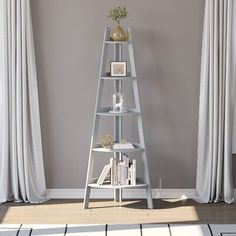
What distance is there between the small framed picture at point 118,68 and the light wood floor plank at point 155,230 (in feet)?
4.38

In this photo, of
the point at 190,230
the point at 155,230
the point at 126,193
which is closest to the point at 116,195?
the point at 126,193

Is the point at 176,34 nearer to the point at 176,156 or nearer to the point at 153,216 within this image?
the point at 176,156

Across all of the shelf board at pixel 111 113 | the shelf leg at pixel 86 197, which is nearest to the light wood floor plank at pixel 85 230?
the shelf leg at pixel 86 197

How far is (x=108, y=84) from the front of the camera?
16.9ft

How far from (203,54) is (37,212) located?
203 centimetres

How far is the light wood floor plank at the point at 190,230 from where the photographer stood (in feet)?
13.7

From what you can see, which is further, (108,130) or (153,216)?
(108,130)

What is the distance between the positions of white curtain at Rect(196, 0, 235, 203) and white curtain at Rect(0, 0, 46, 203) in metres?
1.50

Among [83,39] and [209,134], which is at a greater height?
[83,39]

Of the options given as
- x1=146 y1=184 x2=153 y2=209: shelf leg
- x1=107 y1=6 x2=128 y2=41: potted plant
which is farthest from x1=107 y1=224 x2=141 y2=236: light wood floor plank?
x1=107 y1=6 x2=128 y2=41: potted plant

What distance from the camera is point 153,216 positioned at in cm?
465

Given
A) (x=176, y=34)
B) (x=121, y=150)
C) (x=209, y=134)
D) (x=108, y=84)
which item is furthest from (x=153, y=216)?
(x=176, y=34)

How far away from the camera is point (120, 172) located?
4.86 meters

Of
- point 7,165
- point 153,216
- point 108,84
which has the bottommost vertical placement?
point 153,216
